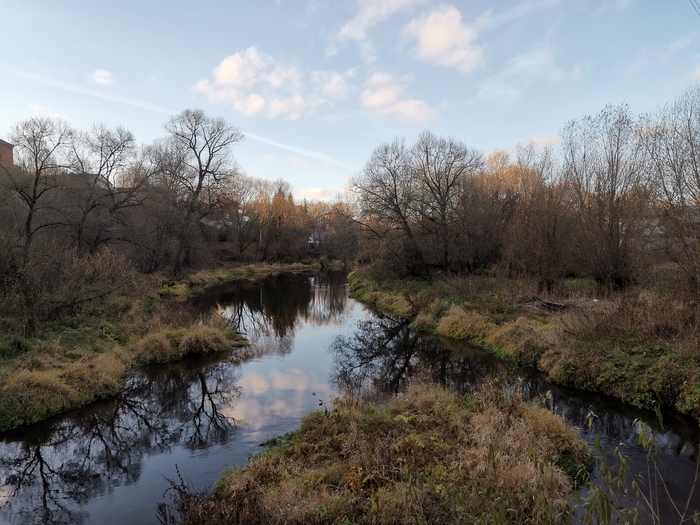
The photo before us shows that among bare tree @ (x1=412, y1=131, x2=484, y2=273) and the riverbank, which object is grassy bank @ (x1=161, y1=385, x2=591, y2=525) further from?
bare tree @ (x1=412, y1=131, x2=484, y2=273)

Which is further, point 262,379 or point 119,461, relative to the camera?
point 262,379

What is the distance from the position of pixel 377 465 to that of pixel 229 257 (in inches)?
1730

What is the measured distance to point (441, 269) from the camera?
86.6ft

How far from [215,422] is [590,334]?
9.73 meters

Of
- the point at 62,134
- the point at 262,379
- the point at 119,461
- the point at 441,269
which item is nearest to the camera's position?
the point at 119,461

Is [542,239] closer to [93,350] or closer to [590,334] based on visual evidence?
[590,334]

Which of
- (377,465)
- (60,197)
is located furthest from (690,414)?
(60,197)

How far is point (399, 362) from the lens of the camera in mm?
13992

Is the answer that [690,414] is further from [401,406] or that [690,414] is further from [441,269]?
[441,269]

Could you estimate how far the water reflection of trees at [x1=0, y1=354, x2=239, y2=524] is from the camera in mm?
6562

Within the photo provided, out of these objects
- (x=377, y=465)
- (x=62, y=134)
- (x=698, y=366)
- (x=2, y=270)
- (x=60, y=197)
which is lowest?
(x=377, y=465)

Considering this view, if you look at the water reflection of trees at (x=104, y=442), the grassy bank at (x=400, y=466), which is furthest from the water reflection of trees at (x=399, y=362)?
the water reflection of trees at (x=104, y=442)

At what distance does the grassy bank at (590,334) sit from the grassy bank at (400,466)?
306cm

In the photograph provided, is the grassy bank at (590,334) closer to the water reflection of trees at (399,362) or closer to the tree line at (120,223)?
the water reflection of trees at (399,362)
